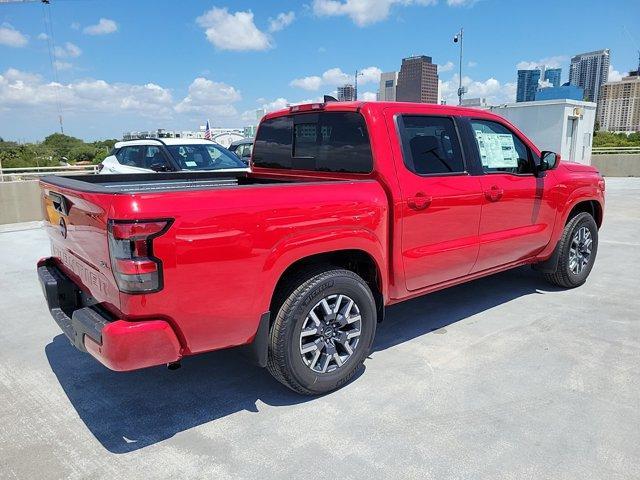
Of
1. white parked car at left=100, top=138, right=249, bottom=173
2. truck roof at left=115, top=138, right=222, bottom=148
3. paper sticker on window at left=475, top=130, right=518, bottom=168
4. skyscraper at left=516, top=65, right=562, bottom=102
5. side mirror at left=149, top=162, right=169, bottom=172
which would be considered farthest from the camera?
skyscraper at left=516, top=65, right=562, bottom=102

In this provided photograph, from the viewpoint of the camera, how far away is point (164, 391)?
3.36 m

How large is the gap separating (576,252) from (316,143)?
3.36 metres

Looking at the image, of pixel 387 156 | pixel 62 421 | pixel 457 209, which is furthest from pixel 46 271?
pixel 457 209

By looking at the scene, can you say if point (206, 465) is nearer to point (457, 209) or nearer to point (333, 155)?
point (333, 155)

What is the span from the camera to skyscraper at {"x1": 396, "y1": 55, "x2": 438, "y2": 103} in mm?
31781

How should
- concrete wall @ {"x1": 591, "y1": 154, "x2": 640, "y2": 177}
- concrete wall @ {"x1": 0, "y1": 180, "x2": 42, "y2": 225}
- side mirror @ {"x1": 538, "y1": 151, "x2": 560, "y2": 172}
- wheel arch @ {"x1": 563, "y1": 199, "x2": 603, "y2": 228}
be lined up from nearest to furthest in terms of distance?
side mirror @ {"x1": 538, "y1": 151, "x2": 560, "y2": 172}, wheel arch @ {"x1": 563, "y1": 199, "x2": 603, "y2": 228}, concrete wall @ {"x1": 0, "y1": 180, "x2": 42, "y2": 225}, concrete wall @ {"x1": 591, "y1": 154, "x2": 640, "y2": 177}

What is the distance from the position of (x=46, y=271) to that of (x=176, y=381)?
120 centimetres

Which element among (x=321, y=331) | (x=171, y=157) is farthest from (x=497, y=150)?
(x=171, y=157)

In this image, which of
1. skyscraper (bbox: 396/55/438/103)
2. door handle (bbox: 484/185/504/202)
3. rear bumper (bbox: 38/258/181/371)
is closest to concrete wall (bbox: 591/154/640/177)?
skyscraper (bbox: 396/55/438/103)

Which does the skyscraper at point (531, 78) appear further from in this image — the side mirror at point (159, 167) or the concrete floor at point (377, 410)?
the concrete floor at point (377, 410)

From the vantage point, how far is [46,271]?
3461 mm

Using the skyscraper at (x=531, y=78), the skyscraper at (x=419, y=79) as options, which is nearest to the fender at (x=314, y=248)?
the skyscraper at (x=419, y=79)

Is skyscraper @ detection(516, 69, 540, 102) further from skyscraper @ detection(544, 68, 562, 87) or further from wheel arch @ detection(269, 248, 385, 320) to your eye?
wheel arch @ detection(269, 248, 385, 320)

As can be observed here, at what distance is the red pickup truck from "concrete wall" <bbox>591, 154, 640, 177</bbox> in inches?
722
